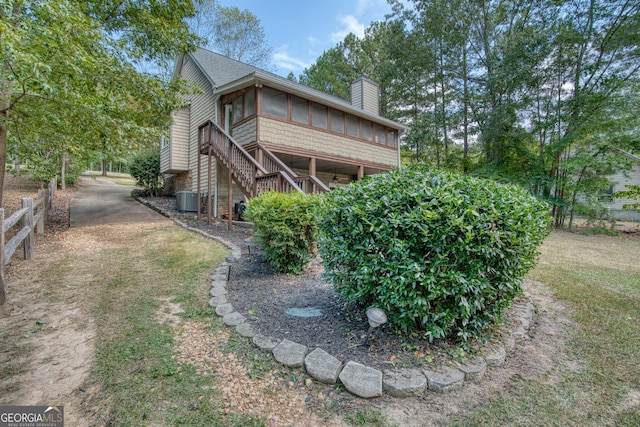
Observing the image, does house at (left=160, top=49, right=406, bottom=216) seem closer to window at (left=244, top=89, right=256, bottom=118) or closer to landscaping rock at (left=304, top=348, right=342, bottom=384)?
window at (left=244, top=89, right=256, bottom=118)

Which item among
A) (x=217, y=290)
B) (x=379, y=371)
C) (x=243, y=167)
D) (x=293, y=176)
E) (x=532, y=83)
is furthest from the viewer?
(x=532, y=83)

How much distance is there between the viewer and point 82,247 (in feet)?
19.3

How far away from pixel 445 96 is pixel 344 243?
18545mm

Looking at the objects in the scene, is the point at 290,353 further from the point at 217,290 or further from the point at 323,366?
the point at 217,290

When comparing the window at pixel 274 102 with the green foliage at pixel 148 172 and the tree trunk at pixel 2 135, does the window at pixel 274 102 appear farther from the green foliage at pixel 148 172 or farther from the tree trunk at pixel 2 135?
the green foliage at pixel 148 172

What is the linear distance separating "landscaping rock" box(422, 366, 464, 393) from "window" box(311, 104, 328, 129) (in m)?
9.38

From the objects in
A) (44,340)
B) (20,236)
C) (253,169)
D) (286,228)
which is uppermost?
(253,169)

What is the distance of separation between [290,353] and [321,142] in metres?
8.98

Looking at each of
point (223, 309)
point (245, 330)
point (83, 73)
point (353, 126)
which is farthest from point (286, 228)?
point (353, 126)

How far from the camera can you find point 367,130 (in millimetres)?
12539

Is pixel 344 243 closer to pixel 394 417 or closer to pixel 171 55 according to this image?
pixel 394 417

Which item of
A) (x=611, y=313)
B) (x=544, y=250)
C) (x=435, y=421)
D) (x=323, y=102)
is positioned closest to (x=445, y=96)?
(x=323, y=102)

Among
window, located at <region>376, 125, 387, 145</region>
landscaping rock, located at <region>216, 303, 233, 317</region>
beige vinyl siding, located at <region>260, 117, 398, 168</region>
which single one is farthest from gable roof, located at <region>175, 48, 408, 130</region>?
landscaping rock, located at <region>216, 303, 233, 317</region>

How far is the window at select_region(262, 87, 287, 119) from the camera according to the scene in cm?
889
